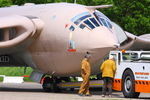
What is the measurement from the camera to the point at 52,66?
31.6 meters

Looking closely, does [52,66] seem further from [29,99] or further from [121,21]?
[121,21]

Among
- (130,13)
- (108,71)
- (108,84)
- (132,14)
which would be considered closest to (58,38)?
(108,71)

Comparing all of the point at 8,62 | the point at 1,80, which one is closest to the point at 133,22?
the point at 1,80

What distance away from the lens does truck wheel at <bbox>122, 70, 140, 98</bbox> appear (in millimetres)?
27152

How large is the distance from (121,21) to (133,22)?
9.71 feet

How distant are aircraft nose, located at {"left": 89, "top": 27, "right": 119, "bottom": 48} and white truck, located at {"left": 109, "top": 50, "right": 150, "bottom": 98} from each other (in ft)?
1.51

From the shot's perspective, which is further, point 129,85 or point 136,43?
point 136,43

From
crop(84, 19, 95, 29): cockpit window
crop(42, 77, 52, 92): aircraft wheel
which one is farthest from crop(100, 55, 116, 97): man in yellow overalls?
crop(42, 77, 52, 92): aircraft wheel

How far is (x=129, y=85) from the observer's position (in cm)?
2753

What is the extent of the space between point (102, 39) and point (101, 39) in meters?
0.04

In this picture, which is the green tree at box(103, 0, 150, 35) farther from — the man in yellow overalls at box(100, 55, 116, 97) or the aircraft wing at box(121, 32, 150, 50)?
the man in yellow overalls at box(100, 55, 116, 97)

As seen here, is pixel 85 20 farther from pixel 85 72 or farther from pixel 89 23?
pixel 85 72

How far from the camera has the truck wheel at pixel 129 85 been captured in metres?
27.2

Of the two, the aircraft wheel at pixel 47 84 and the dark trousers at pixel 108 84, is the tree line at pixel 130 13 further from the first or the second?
the dark trousers at pixel 108 84
